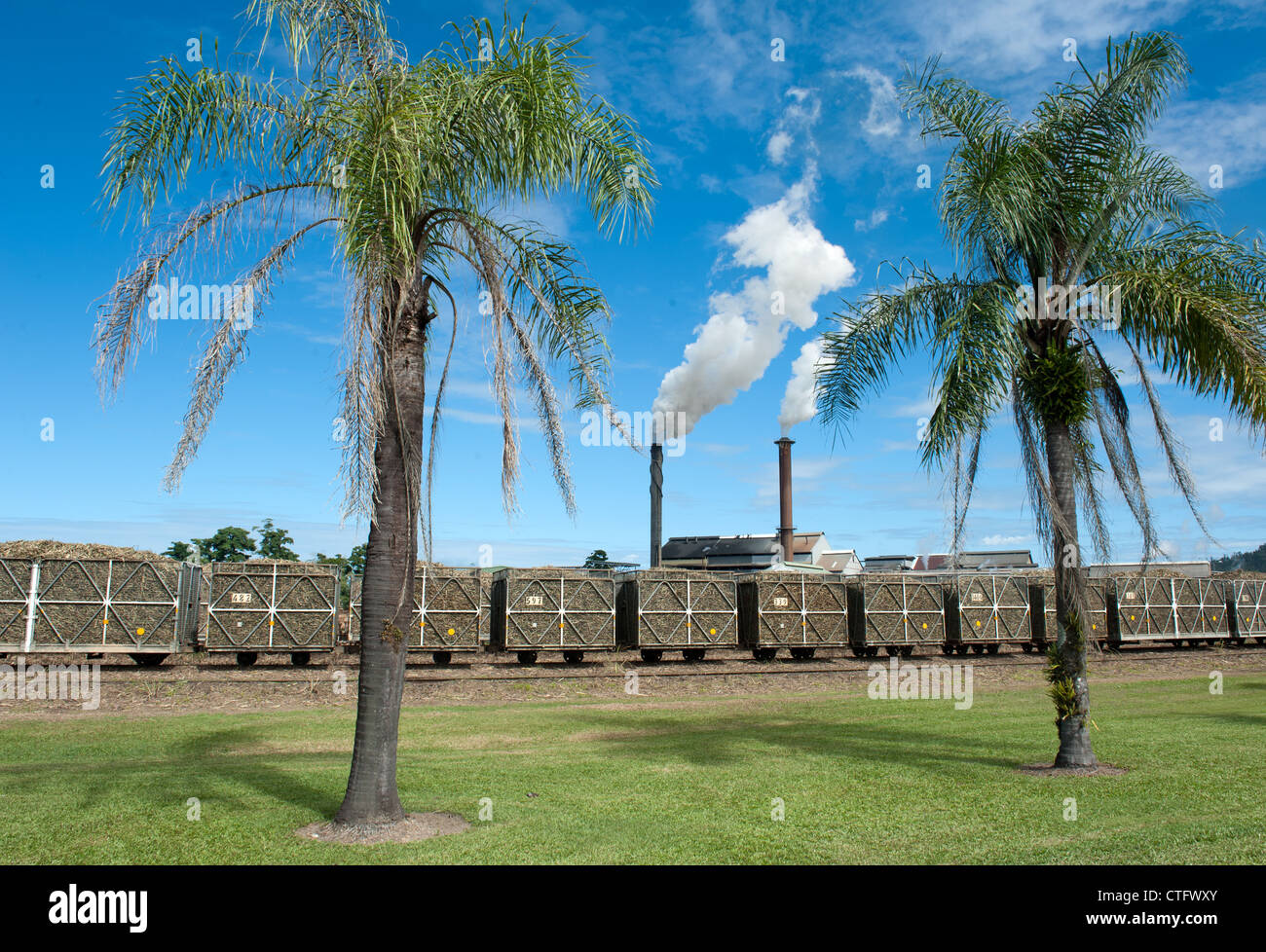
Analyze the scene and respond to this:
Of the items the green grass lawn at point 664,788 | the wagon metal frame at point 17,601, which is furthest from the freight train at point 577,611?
the green grass lawn at point 664,788

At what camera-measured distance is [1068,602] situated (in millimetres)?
9891

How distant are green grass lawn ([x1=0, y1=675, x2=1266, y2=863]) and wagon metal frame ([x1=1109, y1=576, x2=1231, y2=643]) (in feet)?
59.4

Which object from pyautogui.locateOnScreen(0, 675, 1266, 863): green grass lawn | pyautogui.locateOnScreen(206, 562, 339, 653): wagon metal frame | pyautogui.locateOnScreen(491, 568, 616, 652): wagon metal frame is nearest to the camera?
pyautogui.locateOnScreen(0, 675, 1266, 863): green grass lawn

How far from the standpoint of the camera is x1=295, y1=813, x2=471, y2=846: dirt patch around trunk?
6.64m

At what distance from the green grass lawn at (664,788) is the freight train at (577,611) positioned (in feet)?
20.1

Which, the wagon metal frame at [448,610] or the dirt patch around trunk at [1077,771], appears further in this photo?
the wagon metal frame at [448,610]

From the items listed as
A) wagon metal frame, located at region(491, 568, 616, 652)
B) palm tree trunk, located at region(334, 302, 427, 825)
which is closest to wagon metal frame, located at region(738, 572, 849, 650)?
wagon metal frame, located at region(491, 568, 616, 652)

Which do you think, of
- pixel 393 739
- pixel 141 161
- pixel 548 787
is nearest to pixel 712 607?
pixel 548 787

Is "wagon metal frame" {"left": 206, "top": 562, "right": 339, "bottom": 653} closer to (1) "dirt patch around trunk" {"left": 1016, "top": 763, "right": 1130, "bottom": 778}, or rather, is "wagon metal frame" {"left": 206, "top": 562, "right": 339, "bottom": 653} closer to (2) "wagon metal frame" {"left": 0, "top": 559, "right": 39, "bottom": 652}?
(2) "wagon metal frame" {"left": 0, "top": 559, "right": 39, "bottom": 652}

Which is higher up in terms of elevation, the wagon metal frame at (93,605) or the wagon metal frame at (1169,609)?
the wagon metal frame at (93,605)

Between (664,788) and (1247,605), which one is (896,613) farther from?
(664,788)

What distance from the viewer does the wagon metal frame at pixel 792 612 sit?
26391 millimetres

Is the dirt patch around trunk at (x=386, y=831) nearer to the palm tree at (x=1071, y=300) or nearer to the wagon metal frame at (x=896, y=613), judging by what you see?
the palm tree at (x=1071, y=300)
